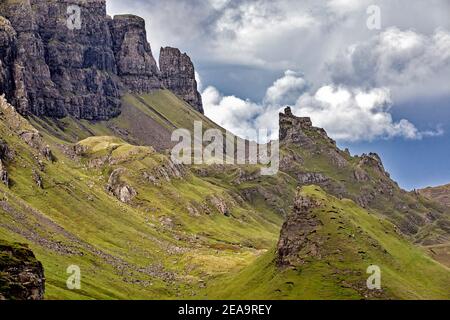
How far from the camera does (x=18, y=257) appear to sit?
159250 millimetres

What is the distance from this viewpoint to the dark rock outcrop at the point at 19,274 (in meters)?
146

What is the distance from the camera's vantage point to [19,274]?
15325 cm

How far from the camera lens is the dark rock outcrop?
146 meters
